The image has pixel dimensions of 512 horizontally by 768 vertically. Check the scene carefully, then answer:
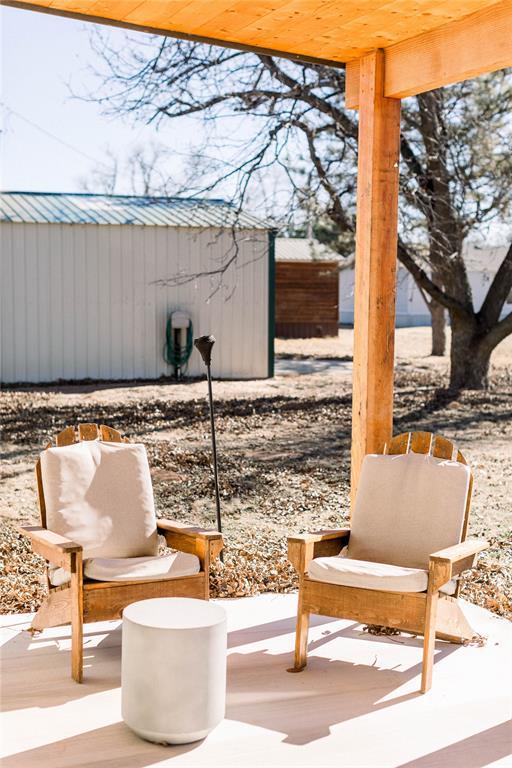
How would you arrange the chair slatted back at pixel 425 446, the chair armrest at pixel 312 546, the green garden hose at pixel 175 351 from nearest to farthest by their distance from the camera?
the chair armrest at pixel 312 546
the chair slatted back at pixel 425 446
the green garden hose at pixel 175 351

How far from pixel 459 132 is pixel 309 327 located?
11332 mm

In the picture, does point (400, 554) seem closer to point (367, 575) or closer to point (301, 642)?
point (367, 575)

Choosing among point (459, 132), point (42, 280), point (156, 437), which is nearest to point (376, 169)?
point (156, 437)

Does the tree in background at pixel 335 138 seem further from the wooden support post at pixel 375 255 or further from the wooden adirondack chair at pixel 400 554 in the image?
the wooden adirondack chair at pixel 400 554

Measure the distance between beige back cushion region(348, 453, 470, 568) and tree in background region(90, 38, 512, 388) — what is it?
471 centimetres

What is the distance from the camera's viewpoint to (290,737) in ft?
9.41

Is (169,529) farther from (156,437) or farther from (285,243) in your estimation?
(285,243)

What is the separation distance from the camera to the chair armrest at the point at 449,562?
3.28 metres

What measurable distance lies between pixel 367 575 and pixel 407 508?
0.58 meters

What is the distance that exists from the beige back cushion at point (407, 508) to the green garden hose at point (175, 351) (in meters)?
9.34

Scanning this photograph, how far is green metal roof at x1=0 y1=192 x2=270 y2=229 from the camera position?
1280 cm

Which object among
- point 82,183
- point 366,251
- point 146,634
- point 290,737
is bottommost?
point 290,737

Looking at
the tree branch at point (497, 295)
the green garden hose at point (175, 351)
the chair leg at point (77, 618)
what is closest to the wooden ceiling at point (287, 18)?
the chair leg at point (77, 618)

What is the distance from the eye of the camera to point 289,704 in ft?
10.3
